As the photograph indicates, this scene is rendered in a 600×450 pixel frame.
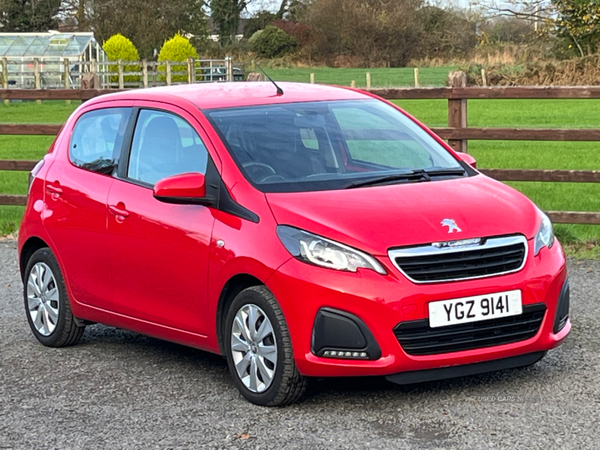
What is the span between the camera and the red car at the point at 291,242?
16.9 ft

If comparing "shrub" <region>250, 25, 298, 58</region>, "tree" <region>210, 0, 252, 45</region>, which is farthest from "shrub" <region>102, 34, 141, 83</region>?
"tree" <region>210, 0, 252, 45</region>

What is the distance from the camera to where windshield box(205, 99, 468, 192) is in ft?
19.2

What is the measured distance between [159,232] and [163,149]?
57 centimetres

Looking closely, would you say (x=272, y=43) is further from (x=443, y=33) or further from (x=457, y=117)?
(x=457, y=117)

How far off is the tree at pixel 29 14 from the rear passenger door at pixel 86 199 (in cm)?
6986

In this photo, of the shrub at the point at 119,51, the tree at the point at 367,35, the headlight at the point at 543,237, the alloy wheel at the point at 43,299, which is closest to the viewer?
the headlight at the point at 543,237

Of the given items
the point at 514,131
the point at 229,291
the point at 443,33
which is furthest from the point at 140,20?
the point at 229,291

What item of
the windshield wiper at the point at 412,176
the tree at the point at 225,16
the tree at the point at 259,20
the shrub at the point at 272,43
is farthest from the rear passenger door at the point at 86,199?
the tree at the point at 259,20

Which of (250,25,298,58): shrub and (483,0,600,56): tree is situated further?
(250,25,298,58): shrub

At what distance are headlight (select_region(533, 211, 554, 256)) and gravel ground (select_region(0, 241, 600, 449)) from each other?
0.69 m

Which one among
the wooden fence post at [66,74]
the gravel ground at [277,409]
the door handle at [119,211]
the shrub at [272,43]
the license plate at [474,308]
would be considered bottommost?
the gravel ground at [277,409]

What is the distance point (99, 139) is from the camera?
6949 mm

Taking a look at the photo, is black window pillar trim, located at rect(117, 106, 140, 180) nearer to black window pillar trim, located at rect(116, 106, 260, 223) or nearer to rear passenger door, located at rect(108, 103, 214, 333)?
rear passenger door, located at rect(108, 103, 214, 333)

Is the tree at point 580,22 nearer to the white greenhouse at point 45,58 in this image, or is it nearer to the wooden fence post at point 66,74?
the wooden fence post at point 66,74
